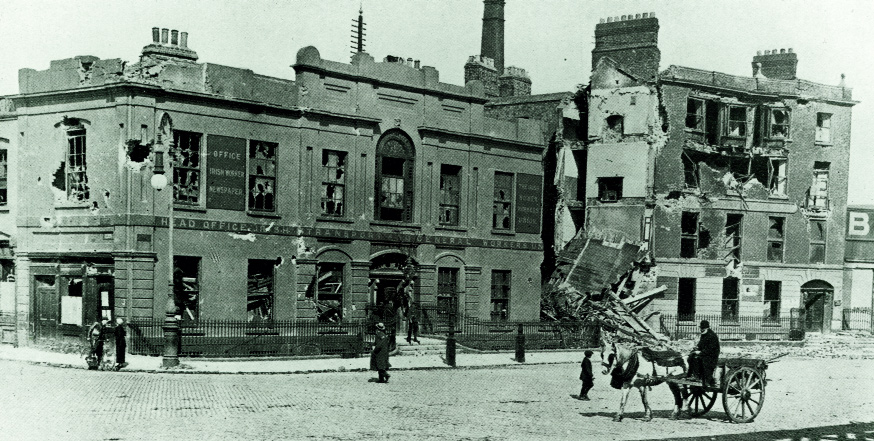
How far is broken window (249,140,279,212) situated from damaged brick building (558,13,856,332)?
54.5 feet

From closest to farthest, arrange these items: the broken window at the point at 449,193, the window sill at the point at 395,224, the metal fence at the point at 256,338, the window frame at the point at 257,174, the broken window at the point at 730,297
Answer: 1. the metal fence at the point at 256,338
2. the window frame at the point at 257,174
3. the window sill at the point at 395,224
4. the broken window at the point at 449,193
5. the broken window at the point at 730,297

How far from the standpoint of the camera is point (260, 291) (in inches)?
1102

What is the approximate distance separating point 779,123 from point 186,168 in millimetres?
28194

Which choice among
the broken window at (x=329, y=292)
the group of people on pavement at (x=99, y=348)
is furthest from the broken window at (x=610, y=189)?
the group of people on pavement at (x=99, y=348)

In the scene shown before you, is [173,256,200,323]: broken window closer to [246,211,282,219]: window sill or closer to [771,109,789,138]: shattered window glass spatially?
[246,211,282,219]: window sill

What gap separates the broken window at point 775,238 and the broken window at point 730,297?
229cm

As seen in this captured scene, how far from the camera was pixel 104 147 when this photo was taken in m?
25.9

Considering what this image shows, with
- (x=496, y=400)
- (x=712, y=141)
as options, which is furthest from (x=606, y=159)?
(x=496, y=400)

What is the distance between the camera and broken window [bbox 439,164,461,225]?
33438mm

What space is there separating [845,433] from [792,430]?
87 cm

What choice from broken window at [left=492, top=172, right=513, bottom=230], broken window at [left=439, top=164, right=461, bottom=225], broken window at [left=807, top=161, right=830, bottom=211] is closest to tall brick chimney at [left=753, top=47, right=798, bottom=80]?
broken window at [left=807, top=161, right=830, bottom=211]

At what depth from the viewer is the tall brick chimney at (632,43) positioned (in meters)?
38.7

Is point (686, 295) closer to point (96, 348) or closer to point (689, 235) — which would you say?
point (689, 235)

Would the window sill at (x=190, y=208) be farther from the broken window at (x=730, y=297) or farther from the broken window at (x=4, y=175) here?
the broken window at (x=730, y=297)
